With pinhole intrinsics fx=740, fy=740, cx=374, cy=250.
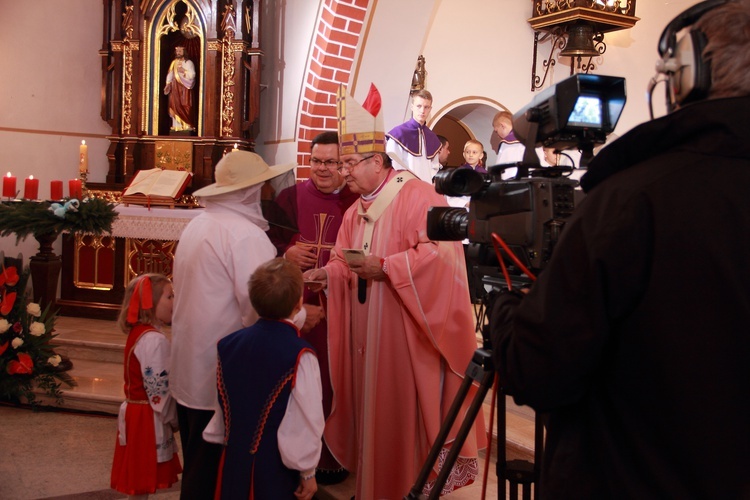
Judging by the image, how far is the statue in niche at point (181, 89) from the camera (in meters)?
7.32

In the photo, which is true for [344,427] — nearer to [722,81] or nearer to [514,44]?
[722,81]

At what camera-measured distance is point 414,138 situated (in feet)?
22.2

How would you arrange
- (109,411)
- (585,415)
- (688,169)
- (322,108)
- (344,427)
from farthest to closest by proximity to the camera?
(322,108) < (109,411) < (344,427) < (585,415) < (688,169)

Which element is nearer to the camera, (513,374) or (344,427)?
(513,374)

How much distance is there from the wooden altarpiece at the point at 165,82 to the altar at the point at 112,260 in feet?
2.33

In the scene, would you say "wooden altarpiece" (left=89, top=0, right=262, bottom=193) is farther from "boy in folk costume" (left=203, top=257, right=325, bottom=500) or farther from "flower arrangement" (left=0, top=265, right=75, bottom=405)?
"boy in folk costume" (left=203, top=257, right=325, bottom=500)

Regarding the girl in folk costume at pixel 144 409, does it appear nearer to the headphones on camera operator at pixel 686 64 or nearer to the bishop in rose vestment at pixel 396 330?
the bishop in rose vestment at pixel 396 330

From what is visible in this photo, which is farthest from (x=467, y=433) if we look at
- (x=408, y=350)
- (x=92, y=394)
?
(x=92, y=394)

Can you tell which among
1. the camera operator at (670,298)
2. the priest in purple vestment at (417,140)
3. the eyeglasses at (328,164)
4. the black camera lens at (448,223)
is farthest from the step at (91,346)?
the camera operator at (670,298)

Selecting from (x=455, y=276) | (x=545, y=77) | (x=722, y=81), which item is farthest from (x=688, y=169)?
(x=545, y=77)

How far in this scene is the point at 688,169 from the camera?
123 cm

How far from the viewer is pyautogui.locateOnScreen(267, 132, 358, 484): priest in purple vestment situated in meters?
3.74

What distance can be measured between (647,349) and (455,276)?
1962 millimetres

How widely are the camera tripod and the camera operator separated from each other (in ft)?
1.76
